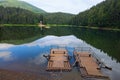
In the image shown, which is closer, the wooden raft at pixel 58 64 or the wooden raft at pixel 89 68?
the wooden raft at pixel 89 68

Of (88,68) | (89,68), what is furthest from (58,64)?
(89,68)

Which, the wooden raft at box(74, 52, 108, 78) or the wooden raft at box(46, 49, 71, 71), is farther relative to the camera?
the wooden raft at box(46, 49, 71, 71)

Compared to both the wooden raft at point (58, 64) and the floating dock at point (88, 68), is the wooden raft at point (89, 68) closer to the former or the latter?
the floating dock at point (88, 68)

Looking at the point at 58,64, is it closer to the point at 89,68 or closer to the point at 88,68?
the point at 88,68

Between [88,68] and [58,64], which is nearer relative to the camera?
[88,68]

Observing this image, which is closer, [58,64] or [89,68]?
[89,68]

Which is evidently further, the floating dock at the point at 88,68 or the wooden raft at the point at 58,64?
the wooden raft at the point at 58,64

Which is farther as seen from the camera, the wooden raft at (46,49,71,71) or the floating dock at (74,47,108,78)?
the wooden raft at (46,49,71,71)

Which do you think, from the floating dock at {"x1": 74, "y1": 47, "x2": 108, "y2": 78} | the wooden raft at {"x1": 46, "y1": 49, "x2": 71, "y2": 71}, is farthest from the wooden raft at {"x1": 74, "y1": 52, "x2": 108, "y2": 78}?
the wooden raft at {"x1": 46, "y1": 49, "x2": 71, "y2": 71}

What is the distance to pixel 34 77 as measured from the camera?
120ft

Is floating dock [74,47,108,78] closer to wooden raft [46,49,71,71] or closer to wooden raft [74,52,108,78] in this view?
wooden raft [74,52,108,78]

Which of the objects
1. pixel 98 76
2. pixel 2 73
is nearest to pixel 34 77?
pixel 2 73

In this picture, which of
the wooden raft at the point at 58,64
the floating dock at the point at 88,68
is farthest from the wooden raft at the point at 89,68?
the wooden raft at the point at 58,64

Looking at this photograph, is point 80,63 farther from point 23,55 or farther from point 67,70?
point 23,55
